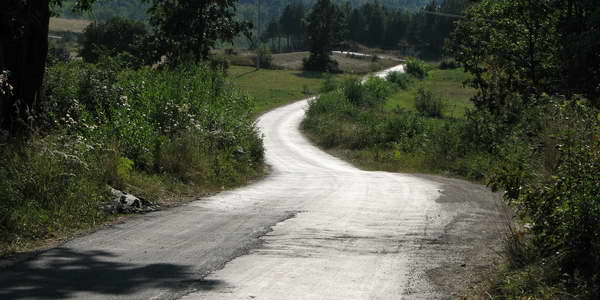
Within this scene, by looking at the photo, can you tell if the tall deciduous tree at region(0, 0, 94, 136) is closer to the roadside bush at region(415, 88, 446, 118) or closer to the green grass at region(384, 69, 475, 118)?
the green grass at region(384, 69, 475, 118)

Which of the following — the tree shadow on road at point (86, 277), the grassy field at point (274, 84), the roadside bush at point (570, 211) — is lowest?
the grassy field at point (274, 84)

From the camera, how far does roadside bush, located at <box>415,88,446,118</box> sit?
6188cm

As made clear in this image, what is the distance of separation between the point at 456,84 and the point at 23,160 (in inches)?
3803

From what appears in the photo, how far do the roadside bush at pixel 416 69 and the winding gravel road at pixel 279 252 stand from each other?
10380cm

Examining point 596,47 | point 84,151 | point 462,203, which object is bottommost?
point 462,203

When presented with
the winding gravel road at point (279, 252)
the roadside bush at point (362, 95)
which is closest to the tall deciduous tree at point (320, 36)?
the roadside bush at point (362, 95)

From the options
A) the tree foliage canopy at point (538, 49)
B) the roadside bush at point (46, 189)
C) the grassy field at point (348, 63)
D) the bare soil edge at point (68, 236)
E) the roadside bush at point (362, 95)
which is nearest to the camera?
the bare soil edge at point (68, 236)

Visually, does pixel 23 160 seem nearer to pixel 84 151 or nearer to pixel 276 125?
pixel 84 151

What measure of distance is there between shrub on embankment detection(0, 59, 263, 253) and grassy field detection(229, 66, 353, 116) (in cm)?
4064

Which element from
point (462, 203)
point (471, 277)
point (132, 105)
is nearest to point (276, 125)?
point (132, 105)

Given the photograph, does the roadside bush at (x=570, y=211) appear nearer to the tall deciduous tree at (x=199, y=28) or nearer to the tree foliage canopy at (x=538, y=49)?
the tree foliage canopy at (x=538, y=49)

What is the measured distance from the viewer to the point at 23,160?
426 inches

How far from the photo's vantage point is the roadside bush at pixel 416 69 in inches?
4578

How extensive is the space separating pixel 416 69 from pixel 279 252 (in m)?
112
